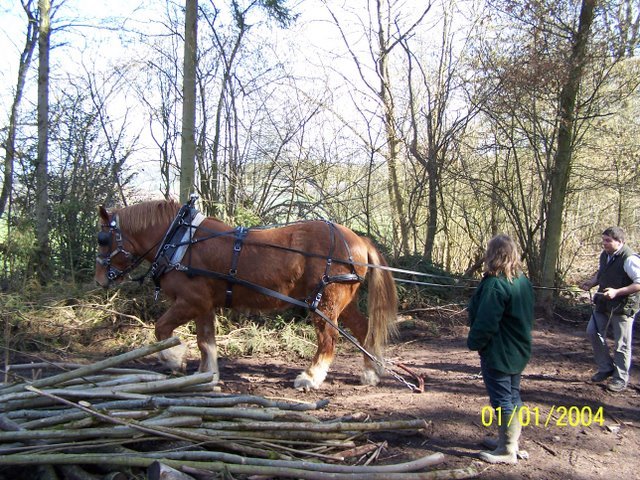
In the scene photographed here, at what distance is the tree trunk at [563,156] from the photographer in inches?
311

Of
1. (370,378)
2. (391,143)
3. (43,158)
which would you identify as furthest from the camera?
(391,143)

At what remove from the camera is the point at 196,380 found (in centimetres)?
354

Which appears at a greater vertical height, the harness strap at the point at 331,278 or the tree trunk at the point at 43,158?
the tree trunk at the point at 43,158

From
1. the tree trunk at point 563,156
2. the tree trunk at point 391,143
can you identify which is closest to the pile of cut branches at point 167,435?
the tree trunk at point 563,156

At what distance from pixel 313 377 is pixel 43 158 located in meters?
6.51

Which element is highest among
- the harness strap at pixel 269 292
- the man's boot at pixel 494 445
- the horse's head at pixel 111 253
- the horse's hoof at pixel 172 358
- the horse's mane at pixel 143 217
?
the horse's mane at pixel 143 217

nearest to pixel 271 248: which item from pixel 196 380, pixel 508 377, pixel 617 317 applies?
pixel 196 380

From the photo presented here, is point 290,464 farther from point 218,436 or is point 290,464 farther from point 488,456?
point 488,456

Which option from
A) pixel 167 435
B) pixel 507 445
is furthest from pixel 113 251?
pixel 507 445

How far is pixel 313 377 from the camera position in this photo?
16.4 feet

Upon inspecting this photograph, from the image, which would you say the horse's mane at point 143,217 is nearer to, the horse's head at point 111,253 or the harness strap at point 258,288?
the horse's head at point 111,253

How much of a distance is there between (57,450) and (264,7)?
25.9 feet

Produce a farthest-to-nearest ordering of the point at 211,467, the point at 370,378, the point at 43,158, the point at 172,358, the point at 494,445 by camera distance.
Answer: the point at 43,158 → the point at 370,378 → the point at 172,358 → the point at 494,445 → the point at 211,467

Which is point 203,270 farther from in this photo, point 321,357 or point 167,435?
point 167,435
